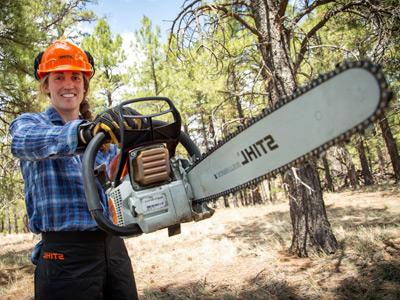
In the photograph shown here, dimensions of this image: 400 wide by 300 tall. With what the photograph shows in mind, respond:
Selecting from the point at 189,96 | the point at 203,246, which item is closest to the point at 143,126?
the point at 203,246

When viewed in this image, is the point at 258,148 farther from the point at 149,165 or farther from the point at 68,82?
the point at 68,82

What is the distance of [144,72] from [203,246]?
945cm

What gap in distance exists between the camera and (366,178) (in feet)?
48.1

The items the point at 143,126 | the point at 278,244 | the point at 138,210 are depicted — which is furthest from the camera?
the point at 278,244

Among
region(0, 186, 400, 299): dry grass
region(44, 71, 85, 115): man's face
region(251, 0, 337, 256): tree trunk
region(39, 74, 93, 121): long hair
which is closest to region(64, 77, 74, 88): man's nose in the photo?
region(44, 71, 85, 115): man's face

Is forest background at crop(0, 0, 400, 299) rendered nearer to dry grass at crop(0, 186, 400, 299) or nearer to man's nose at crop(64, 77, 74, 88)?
dry grass at crop(0, 186, 400, 299)

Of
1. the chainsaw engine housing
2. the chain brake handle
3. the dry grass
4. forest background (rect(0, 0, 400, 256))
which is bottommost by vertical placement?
the dry grass

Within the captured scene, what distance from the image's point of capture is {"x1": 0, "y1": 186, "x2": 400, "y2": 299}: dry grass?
10.8 feet

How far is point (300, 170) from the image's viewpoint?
173 inches

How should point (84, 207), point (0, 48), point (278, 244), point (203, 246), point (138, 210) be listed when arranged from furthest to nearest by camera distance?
point (203, 246), point (0, 48), point (278, 244), point (84, 207), point (138, 210)

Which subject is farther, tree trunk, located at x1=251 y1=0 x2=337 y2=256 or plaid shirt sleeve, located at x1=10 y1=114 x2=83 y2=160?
tree trunk, located at x1=251 y1=0 x2=337 y2=256

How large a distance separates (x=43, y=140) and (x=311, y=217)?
13.0ft

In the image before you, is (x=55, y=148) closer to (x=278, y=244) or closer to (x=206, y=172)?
(x=206, y=172)

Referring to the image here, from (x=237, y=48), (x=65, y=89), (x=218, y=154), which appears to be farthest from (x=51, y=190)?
(x=237, y=48)
